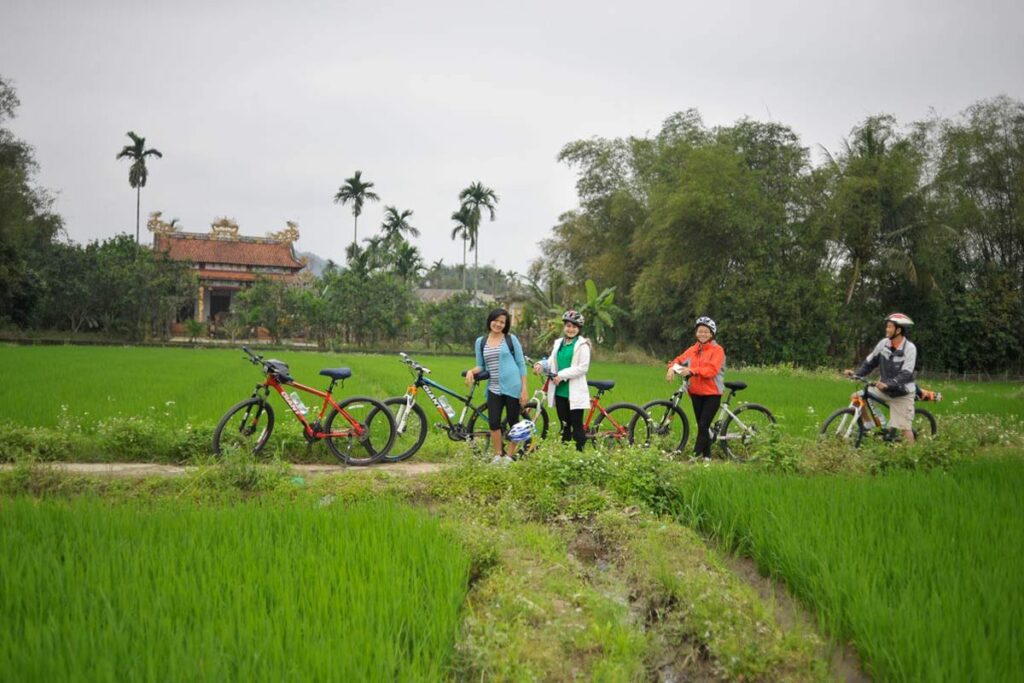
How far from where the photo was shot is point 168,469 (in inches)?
210

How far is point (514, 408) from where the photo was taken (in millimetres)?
5602

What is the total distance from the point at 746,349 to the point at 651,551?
72.8ft

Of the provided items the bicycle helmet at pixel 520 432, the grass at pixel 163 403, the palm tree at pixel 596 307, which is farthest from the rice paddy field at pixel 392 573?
the palm tree at pixel 596 307

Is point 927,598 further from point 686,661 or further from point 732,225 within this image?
point 732,225

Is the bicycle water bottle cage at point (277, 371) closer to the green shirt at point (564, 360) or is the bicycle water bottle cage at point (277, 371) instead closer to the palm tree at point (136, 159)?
the green shirt at point (564, 360)

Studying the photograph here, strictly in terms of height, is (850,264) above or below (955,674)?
above

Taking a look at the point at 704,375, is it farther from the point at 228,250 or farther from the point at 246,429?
the point at 228,250

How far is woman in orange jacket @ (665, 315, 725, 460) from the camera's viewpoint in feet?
19.5

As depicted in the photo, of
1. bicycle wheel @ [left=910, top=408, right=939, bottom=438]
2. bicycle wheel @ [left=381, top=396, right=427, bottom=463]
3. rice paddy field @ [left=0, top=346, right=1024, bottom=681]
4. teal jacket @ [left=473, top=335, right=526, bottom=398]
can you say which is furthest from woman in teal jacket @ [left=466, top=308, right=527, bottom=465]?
bicycle wheel @ [left=910, top=408, right=939, bottom=438]

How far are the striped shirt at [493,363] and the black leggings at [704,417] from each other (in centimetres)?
187

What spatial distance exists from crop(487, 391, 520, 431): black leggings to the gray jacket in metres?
3.30

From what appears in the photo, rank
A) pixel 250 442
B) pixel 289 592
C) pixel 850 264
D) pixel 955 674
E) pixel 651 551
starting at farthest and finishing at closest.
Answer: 1. pixel 850 264
2. pixel 250 442
3. pixel 651 551
4. pixel 289 592
5. pixel 955 674

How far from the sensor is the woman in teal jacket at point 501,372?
549 centimetres

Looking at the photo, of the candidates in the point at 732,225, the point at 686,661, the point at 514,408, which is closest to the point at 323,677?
the point at 686,661
